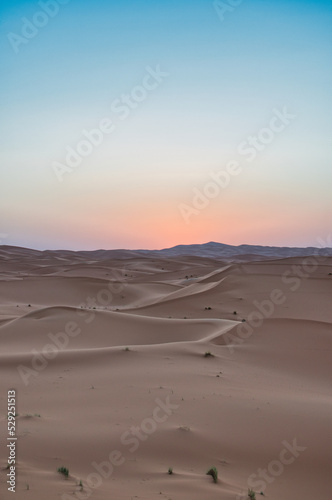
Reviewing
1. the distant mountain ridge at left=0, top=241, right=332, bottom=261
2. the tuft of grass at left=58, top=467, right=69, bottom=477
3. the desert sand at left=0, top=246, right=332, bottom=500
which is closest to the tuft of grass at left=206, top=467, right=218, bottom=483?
the desert sand at left=0, top=246, right=332, bottom=500

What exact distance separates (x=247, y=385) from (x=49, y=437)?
12.3 feet

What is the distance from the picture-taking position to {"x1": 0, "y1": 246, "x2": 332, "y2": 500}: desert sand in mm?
4551

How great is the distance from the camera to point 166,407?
21.6 feet

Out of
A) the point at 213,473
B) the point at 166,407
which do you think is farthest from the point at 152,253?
the point at 213,473

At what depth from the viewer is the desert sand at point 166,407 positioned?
4551 mm

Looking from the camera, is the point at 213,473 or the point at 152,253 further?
the point at 152,253

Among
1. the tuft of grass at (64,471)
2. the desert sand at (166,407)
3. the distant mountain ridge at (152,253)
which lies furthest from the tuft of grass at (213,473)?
the distant mountain ridge at (152,253)

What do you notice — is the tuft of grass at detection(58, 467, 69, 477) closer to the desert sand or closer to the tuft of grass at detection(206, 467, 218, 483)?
the desert sand

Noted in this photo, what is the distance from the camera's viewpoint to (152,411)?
21.0 ft

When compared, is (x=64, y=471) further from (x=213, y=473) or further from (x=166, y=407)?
(x=166, y=407)

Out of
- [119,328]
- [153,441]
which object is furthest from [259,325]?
[153,441]

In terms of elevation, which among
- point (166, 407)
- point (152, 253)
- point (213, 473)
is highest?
point (152, 253)

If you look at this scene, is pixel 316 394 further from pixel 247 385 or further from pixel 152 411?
A: pixel 152 411

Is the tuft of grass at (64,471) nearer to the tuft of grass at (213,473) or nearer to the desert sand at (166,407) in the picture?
the desert sand at (166,407)
